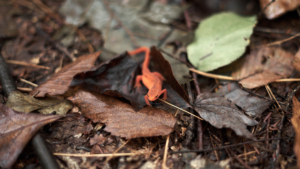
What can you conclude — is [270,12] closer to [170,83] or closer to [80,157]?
[170,83]

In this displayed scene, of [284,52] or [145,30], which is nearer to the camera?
[284,52]

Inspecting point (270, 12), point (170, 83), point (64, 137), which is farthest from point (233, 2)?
point (64, 137)

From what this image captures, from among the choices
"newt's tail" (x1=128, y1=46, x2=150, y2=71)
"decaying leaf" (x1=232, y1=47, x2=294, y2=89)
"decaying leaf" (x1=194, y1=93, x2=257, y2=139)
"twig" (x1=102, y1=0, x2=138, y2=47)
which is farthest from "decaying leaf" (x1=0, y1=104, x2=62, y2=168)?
"decaying leaf" (x1=232, y1=47, x2=294, y2=89)

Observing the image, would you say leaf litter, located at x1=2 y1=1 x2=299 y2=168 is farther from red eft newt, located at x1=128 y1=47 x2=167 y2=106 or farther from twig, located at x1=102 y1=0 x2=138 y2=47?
twig, located at x1=102 y1=0 x2=138 y2=47

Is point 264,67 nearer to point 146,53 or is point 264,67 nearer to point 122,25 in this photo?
point 146,53

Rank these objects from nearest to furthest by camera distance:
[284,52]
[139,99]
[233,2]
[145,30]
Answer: [139,99], [284,52], [145,30], [233,2]

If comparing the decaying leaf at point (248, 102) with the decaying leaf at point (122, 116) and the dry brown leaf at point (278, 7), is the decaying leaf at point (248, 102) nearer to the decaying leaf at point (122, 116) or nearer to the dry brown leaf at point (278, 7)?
the decaying leaf at point (122, 116)

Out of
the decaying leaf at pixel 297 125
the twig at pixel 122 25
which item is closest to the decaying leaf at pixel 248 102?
the decaying leaf at pixel 297 125

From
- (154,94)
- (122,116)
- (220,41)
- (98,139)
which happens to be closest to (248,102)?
(220,41)
